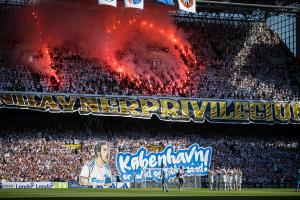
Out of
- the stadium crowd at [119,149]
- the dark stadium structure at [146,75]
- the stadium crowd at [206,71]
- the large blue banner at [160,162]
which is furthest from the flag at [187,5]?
the stadium crowd at [119,149]

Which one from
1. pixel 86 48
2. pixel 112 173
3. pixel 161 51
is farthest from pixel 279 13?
pixel 112 173

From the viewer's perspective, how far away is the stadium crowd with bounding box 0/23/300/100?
5772cm

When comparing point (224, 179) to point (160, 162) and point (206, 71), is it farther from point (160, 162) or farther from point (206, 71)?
point (206, 71)

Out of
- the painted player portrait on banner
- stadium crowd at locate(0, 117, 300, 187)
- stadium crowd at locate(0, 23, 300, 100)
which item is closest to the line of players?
stadium crowd at locate(0, 117, 300, 187)

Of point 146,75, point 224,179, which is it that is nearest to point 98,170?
point 224,179

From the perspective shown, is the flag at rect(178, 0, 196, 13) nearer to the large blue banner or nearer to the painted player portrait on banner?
the large blue banner

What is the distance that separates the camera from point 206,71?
64375mm

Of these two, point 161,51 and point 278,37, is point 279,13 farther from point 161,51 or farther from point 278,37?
point 161,51

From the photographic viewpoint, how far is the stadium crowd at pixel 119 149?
5150cm

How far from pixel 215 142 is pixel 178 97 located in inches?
240

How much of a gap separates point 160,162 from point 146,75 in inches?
417

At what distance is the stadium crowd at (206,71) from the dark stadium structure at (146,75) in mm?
118

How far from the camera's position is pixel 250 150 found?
59.9 metres

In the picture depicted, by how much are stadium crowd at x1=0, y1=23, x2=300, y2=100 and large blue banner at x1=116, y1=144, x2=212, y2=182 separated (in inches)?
255
